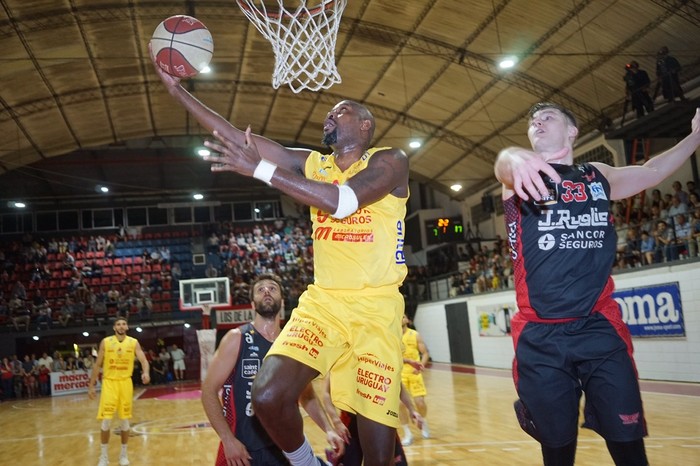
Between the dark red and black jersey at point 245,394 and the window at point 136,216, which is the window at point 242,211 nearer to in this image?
the window at point 136,216

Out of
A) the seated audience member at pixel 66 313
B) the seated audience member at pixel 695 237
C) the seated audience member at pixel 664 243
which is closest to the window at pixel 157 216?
the seated audience member at pixel 66 313

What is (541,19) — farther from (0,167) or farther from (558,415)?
(0,167)

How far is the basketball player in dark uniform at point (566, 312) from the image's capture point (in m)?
3.11

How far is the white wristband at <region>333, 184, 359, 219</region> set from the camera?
332cm

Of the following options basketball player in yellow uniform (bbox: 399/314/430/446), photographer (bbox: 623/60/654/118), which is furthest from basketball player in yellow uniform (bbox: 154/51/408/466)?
photographer (bbox: 623/60/654/118)

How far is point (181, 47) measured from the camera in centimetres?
473

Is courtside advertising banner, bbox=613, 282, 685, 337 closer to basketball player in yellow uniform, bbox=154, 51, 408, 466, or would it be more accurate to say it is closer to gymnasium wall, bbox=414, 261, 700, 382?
gymnasium wall, bbox=414, 261, 700, 382

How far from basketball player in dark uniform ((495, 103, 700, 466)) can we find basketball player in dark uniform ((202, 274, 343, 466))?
1504mm

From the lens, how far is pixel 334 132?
4082 mm

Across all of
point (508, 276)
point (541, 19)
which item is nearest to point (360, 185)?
point (541, 19)

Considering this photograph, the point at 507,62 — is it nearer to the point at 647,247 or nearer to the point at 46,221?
the point at 647,247

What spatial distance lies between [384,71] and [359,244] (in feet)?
62.5

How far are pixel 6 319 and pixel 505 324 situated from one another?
18849mm

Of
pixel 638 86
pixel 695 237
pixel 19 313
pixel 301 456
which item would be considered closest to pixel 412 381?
pixel 695 237
